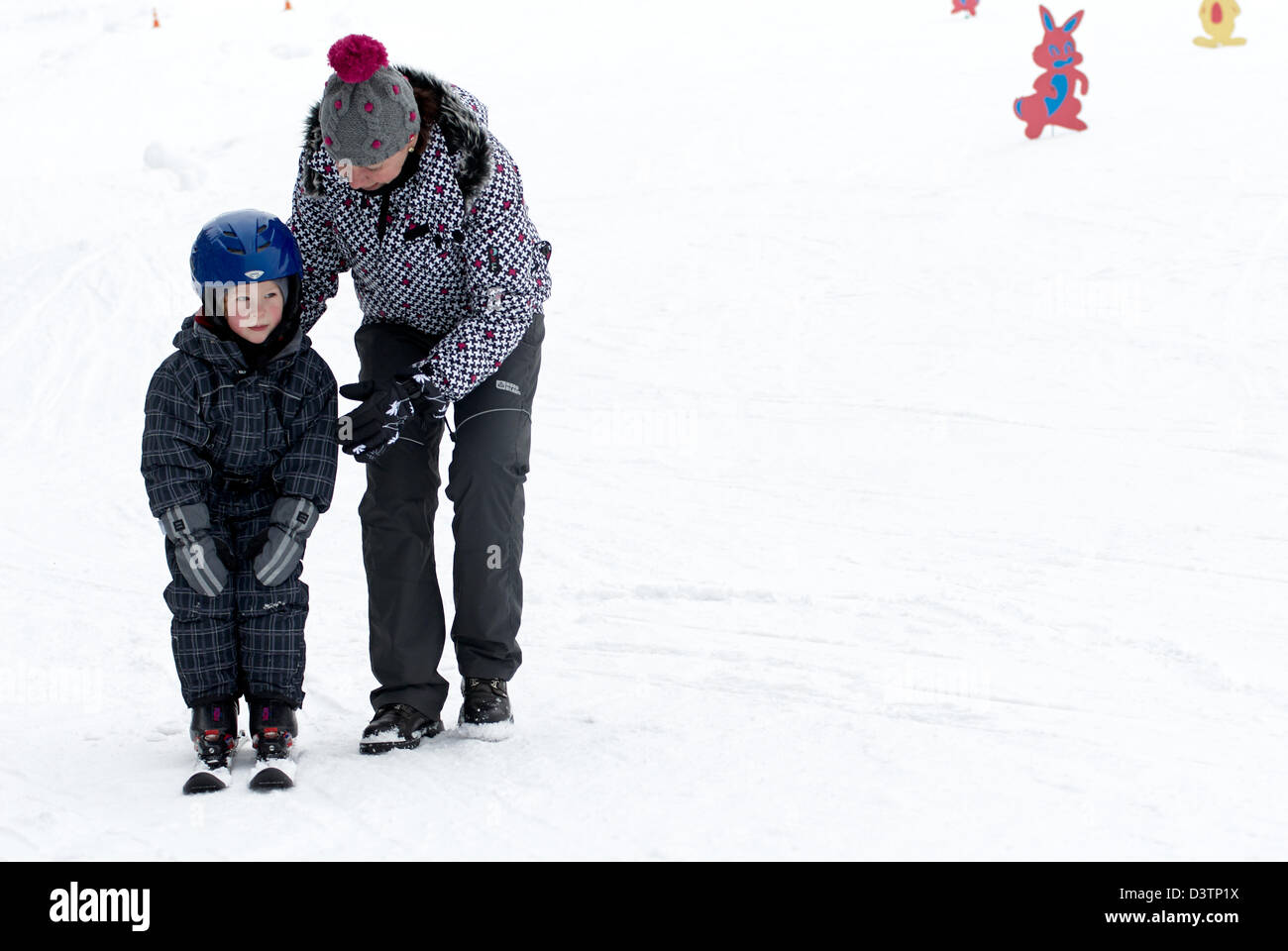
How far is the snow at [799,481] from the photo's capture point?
9.88ft

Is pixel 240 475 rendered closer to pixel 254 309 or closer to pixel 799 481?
pixel 254 309

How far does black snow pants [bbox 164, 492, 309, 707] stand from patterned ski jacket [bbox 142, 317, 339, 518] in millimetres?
61

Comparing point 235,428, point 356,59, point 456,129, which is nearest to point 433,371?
point 235,428

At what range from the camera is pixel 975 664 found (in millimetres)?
3941

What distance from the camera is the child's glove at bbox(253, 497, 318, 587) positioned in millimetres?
3234

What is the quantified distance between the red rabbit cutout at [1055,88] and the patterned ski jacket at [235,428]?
29.9 ft

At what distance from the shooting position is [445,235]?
3.43m

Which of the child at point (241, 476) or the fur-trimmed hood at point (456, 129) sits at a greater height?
the fur-trimmed hood at point (456, 129)

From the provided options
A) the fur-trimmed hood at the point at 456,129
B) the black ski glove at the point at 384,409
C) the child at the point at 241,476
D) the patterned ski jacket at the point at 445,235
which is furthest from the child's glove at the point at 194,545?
the fur-trimmed hood at the point at 456,129

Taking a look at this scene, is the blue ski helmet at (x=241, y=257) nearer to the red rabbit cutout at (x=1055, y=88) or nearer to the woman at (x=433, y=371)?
the woman at (x=433, y=371)

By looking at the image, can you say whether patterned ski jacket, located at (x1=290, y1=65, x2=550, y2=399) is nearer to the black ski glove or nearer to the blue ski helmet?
the black ski glove

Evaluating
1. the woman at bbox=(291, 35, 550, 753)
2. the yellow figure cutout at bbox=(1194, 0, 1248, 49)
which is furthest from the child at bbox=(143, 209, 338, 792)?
the yellow figure cutout at bbox=(1194, 0, 1248, 49)
